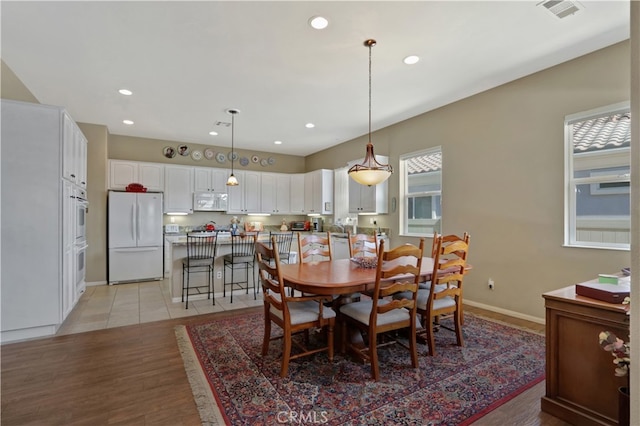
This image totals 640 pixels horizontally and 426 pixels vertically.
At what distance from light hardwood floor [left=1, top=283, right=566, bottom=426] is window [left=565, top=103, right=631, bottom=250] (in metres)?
1.18

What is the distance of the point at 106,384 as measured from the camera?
2369 millimetres

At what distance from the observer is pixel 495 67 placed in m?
3.51

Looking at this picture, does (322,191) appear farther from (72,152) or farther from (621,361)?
(621,361)

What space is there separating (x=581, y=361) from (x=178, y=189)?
6605 millimetres

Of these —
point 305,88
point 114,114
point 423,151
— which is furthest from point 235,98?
point 423,151

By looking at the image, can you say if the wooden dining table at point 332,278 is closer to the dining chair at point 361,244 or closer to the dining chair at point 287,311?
the dining chair at point 287,311

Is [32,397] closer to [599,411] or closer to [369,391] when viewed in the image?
[369,391]

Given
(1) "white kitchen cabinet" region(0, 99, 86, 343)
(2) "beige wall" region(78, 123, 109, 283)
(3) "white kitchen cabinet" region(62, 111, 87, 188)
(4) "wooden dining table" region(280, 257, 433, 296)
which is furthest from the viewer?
(2) "beige wall" region(78, 123, 109, 283)

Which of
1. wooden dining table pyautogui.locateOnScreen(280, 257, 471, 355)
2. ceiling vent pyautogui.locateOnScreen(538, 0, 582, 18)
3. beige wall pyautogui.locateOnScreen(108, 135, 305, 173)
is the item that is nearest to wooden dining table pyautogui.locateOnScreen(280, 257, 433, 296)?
wooden dining table pyautogui.locateOnScreen(280, 257, 471, 355)

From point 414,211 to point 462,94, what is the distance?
1.95 m

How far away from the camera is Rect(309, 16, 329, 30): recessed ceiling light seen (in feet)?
8.66

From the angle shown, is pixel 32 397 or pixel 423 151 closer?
pixel 32 397

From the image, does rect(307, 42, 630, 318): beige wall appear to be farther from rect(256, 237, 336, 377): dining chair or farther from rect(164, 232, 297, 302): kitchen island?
rect(164, 232, 297, 302): kitchen island

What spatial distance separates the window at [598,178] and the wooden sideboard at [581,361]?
1.72 m
